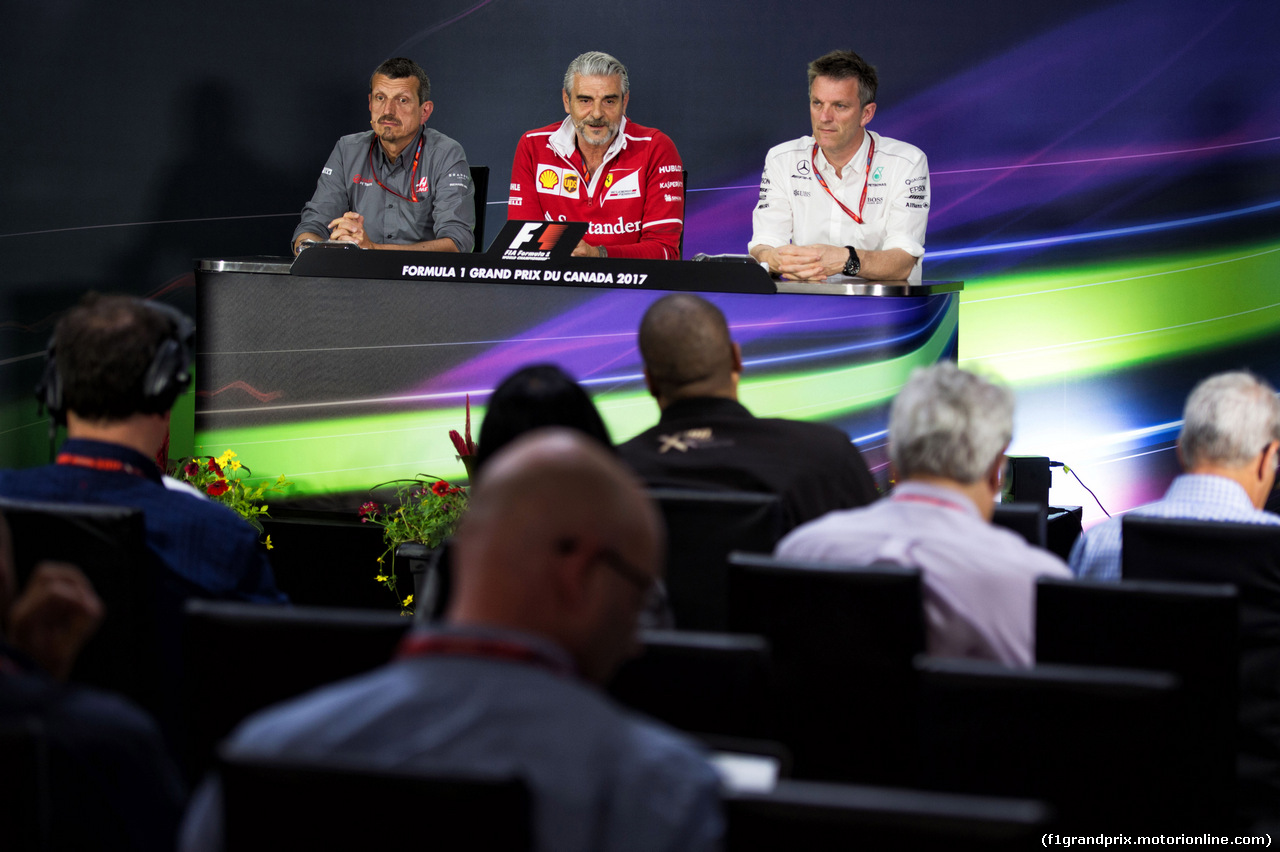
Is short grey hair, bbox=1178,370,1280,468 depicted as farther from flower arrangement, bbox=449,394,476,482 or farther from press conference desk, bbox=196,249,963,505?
flower arrangement, bbox=449,394,476,482

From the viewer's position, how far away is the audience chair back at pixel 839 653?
1.65m

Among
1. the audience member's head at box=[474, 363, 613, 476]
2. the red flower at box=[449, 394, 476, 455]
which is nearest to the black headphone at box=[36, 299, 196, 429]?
the audience member's head at box=[474, 363, 613, 476]

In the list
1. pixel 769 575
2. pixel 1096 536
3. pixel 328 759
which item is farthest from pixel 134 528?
pixel 1096 536

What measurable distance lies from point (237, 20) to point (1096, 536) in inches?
186

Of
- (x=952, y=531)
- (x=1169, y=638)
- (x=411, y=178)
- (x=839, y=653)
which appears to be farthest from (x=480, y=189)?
(x=1169, y=638)

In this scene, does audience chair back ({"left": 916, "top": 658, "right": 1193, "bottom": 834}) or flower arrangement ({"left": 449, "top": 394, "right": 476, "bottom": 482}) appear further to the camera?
flower arrangement ({"left": 449, "top": 394, "right": 476, "bottom": 482})

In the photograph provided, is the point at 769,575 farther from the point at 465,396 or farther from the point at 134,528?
the point at 465,396

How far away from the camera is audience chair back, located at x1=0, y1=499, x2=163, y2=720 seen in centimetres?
185

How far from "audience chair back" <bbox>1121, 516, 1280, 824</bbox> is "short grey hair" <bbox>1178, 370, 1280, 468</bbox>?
1.28ft

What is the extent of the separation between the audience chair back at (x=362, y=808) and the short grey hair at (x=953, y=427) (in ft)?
4.05

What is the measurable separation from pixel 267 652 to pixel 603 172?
137 inches

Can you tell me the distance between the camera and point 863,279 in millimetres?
4055

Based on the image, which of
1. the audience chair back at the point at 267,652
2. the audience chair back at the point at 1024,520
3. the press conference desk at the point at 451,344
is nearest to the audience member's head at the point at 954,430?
the audience chair back at the point at 1024,520

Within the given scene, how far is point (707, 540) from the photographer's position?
2.12 m
